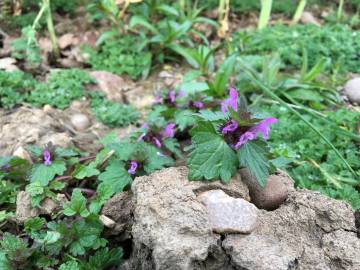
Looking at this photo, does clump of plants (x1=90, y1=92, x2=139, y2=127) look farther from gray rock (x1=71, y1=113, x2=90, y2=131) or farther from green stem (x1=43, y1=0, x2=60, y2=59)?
green stem (x1=43, y1=0, x2=60, y2=59)

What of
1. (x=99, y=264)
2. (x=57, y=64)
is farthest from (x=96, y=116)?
(x=99, y=264)

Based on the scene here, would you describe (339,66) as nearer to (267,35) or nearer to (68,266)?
(267,35)

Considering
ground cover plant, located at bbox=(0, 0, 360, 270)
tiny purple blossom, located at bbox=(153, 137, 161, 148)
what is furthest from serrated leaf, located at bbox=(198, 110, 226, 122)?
tiny purple blossom, located at bbox=(153, 137, 161, 148)

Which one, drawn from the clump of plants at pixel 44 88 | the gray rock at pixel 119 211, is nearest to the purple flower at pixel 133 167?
the gray rock at pixel 119 211

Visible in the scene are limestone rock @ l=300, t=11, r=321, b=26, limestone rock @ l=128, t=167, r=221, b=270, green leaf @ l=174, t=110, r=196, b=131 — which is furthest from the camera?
limestone rock @ l=300, t=11, r=321, b=26

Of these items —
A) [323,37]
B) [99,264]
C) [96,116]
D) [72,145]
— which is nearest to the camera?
[99,264]

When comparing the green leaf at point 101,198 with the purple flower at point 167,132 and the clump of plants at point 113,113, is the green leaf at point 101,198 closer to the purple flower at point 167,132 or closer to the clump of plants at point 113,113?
the purple flower at point 167,132
